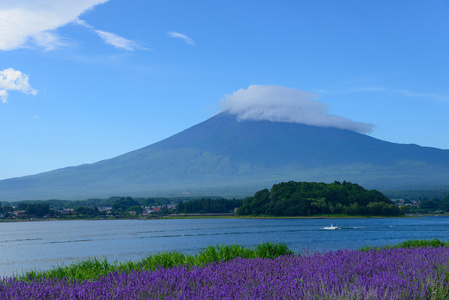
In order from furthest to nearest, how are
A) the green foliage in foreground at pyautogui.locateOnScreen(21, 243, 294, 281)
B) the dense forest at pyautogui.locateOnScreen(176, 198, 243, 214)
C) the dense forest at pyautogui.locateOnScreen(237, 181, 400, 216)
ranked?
the dense forest at pyautogui.locateOnScreen(176, 198, 243, 214) → the dense forest at pyautogui.locateOnScreen(237, 181, 400, 216) → the green foliage in foreground at pyautogui.locateOnScreen(21, 243, 294, 281)

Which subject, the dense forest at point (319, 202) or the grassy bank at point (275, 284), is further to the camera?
the dense forest at point (319, 202)

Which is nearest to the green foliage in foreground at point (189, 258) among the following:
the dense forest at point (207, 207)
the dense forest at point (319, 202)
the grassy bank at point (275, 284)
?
the grassy bank at point (275, 284)

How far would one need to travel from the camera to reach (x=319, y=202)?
389ft

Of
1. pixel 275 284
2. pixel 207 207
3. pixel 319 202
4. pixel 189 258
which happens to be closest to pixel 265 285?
pixel 275 284

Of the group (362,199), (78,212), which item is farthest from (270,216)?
(78,212)

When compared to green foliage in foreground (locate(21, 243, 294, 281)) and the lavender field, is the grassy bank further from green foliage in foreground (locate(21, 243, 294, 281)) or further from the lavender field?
green foliage in foreground (locate(21, 243, 294, 281))

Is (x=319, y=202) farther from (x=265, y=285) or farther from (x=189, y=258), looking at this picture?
(x=265, y=285)

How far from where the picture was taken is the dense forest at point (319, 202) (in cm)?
11856

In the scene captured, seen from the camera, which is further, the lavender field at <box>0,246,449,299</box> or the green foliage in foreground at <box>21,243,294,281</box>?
the green foliage in foreground at <box>21,243,294,281</box>

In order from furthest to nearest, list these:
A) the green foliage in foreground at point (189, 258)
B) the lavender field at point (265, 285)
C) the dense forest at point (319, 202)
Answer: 1. the dense forest at point (319, 202)
2. the green foliage in foreground at point (189, 258)
3. the lavender field at point (265, 285)

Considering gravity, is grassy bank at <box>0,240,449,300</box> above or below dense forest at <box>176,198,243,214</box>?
above

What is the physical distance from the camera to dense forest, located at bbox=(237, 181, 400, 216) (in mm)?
118562

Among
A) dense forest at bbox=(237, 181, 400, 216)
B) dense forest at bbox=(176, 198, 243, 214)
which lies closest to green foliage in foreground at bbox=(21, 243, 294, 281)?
dense forest at bbox=(237, 181, 400, 216)

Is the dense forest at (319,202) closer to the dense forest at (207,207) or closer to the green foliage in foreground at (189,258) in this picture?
the dense forest at (207,207)
